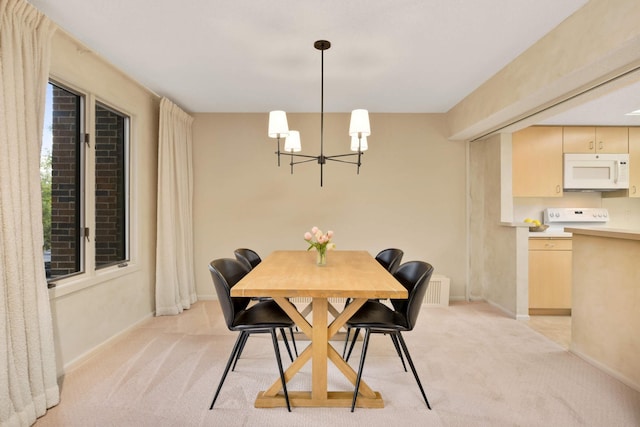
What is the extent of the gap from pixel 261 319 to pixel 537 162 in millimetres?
4188

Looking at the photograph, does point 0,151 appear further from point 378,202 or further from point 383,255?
point 378,202

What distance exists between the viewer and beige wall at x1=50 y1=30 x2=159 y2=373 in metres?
2.69

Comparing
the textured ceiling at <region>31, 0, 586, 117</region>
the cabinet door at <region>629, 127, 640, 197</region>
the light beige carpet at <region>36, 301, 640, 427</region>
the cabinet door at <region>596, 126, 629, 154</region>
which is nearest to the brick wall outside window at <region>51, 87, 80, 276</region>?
the textured ceiling at <region>31, 0, 586, 117</region>

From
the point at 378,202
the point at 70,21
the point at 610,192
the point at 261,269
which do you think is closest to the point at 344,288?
the point at 261,269

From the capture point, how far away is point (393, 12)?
92.7 inches

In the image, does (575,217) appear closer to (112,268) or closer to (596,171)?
(596,171)

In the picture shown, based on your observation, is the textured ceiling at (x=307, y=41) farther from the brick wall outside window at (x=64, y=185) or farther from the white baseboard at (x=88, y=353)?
the white baseboard at (x=88, y=353)

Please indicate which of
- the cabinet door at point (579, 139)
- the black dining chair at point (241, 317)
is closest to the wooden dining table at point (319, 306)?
the black dining chair at point (241, 317)

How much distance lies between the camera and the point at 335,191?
4.80 m

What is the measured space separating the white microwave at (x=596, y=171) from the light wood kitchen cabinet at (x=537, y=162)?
13 cm

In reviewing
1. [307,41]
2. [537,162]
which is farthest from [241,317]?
[537,162]

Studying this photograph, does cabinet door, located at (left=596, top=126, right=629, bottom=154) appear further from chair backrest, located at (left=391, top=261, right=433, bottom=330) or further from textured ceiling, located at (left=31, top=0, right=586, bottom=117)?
chair backrest, located at (left=391, top=261, right=433, bottom=330)

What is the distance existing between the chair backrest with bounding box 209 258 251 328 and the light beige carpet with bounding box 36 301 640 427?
21.2 inches

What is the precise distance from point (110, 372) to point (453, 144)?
4.52m
